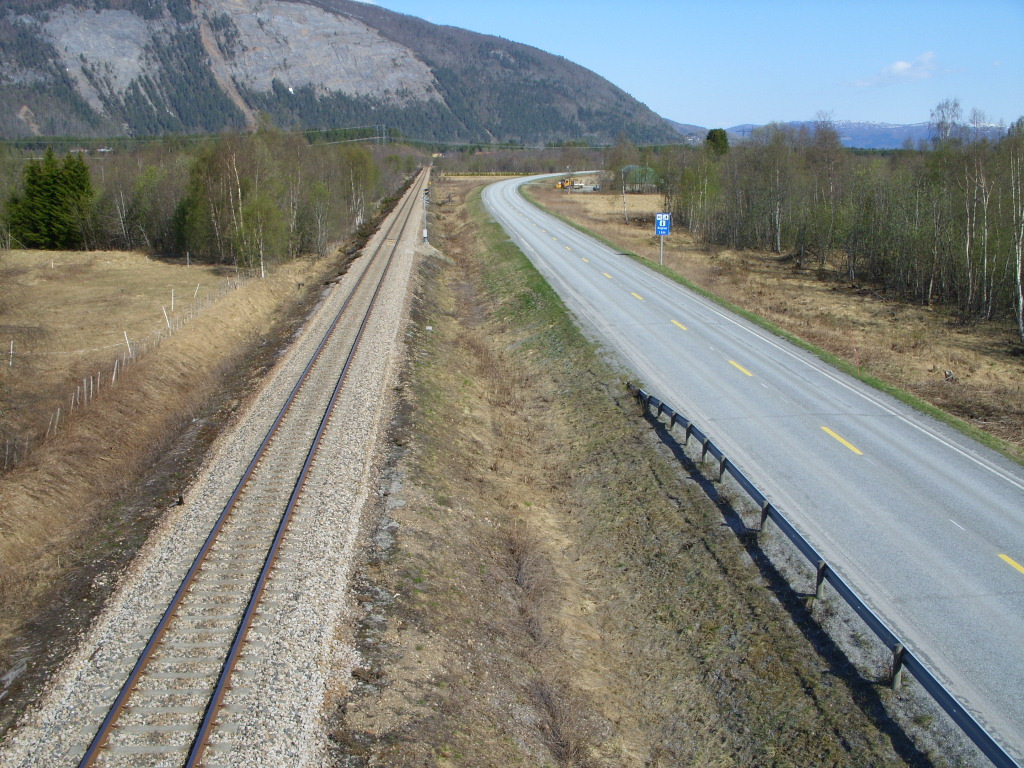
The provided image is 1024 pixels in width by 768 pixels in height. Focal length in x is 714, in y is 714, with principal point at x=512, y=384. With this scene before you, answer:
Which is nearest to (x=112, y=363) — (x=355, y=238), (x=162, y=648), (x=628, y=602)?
(x=162, y=648)

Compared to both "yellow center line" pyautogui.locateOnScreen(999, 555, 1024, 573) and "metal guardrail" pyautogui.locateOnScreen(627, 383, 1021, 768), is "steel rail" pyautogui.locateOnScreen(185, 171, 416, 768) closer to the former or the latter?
"metal guardrail" pyautogui.locateOnScreen(627, 383, 1021, 768)

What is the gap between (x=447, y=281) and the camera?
143 feet

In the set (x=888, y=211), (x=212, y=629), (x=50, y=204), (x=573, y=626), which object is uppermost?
(x=50, y=204)

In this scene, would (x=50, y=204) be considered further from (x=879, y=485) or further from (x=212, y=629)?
(x=879, y=485)

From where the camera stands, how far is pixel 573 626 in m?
12.5

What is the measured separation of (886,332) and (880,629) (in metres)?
28.1

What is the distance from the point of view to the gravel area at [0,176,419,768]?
8.31m

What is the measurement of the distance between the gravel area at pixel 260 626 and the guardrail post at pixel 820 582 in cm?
734

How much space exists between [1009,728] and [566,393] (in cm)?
1587

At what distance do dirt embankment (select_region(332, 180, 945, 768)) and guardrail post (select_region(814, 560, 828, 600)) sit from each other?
1.72ft

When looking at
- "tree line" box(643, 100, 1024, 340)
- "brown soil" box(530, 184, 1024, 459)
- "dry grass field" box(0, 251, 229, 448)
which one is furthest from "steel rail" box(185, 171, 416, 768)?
"tree line" box(643, 100, 1024, 340)

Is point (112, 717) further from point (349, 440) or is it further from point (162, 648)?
point (349, 440)

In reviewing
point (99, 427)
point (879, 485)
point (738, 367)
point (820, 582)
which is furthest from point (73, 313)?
point (820, 582)

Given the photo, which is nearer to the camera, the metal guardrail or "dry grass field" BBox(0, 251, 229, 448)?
the metal guardrail
